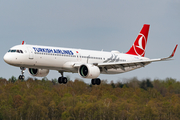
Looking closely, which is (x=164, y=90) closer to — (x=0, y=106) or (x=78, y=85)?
(x=78, y=85)

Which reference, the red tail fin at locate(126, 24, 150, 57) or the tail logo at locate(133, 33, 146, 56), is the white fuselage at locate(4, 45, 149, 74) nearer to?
the red tail fin at locate(126, 24, 150, 57)

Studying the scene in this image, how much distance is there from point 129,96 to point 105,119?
13.4 metres

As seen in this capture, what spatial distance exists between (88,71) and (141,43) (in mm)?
19387

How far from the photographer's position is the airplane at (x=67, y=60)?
159 feet

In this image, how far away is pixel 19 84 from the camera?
154250 millimetres

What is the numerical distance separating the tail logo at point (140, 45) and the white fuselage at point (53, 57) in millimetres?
9492

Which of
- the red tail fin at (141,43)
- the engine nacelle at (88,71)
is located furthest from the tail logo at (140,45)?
the engine nacelle at (88,71)

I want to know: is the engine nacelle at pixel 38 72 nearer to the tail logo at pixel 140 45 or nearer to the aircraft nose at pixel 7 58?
the aircraft nose at pixel 7 58

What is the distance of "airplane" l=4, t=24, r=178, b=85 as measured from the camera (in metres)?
48.6

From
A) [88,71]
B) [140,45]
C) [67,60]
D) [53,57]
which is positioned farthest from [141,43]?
[53,57]

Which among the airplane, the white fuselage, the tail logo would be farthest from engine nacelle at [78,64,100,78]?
the tail logo

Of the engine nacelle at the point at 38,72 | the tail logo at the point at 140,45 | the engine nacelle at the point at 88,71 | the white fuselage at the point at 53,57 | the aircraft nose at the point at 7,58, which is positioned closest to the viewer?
the aircraft nose at the point at 7,58

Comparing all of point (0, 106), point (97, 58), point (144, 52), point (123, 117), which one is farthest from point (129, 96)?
point (97, 58)

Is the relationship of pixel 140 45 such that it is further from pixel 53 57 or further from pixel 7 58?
pixel 7 58
